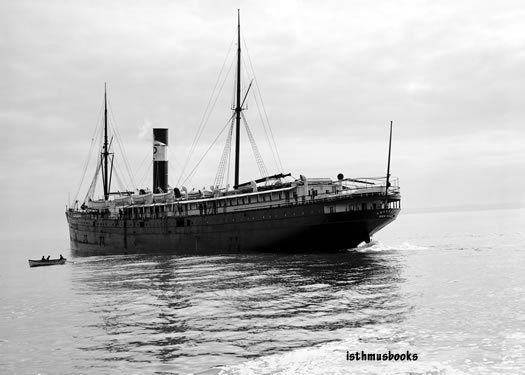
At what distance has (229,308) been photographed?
93.6 ft

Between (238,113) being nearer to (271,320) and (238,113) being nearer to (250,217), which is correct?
(250,217)

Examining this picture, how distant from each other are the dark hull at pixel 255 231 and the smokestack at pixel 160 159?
14.0m

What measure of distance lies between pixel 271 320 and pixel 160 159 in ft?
212

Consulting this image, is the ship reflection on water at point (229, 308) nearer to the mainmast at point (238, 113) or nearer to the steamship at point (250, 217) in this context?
the steamship at point (250, 217)

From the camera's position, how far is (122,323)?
85.6 feet

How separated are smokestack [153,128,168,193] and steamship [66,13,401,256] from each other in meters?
8.01

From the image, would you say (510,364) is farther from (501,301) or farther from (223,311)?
(223,311)

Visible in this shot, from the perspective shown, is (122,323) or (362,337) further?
(122,323)

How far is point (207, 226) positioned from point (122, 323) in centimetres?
3514

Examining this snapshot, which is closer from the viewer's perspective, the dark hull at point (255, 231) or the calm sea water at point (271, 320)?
the calm sea water at point (271, 320)

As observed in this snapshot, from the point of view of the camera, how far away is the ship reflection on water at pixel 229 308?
68.8 ft

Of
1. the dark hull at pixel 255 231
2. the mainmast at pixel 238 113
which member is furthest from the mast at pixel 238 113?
the dark hull at pixel 255 231

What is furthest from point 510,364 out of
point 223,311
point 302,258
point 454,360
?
point 302,258

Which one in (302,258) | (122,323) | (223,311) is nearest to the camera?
(122,323)
